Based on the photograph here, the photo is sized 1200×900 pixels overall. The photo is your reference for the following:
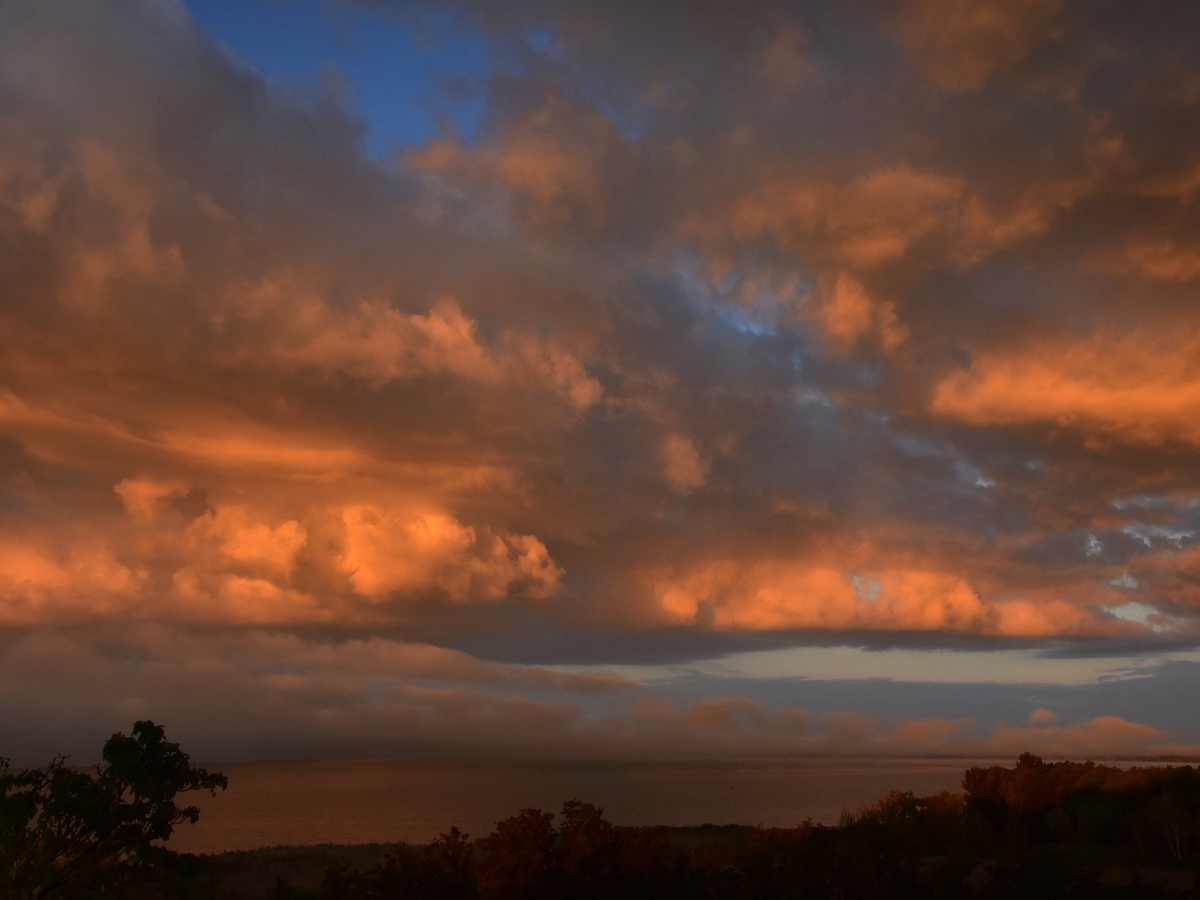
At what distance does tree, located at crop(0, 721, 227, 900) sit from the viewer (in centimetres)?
1817

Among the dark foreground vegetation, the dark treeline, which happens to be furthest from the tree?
the dark treeline

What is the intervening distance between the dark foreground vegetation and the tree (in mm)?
38

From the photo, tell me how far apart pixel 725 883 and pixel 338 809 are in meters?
168

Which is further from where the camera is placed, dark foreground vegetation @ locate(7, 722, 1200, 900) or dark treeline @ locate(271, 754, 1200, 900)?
dark treeline @ locate(271, 754, 1200, 900)

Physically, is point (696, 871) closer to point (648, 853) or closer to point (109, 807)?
point (648, 853)

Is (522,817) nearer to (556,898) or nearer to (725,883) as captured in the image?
(556,898)

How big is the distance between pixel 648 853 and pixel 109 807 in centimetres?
1797

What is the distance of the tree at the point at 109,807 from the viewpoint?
18.2 meters

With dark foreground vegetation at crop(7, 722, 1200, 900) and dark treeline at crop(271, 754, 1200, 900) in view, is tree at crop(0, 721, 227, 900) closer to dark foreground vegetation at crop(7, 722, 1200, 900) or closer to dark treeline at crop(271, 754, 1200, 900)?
dark foreground vegetation at crop(7, 722, 1200, 900)

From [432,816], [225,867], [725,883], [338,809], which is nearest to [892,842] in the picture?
[725,883]

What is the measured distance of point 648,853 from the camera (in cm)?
3108

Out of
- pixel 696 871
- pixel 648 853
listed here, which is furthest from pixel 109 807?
pixel 696 871

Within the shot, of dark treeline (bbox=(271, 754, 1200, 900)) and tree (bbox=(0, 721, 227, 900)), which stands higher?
tree (bbox=(0, 721, 227, 900))

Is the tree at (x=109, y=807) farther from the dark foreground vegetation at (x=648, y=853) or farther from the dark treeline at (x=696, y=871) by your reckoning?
the dark treeline at (x=696, y=871)
